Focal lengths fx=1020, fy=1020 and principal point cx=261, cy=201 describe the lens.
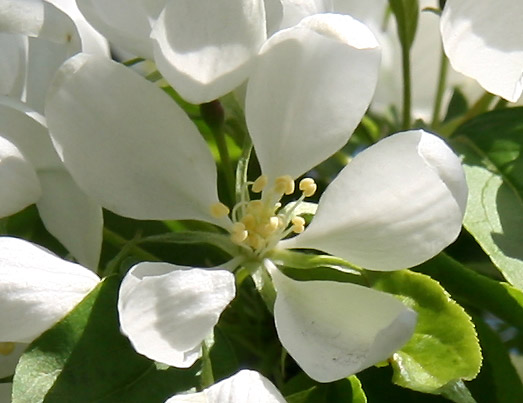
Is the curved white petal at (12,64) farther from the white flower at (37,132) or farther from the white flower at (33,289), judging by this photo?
the white flower at (33,289)

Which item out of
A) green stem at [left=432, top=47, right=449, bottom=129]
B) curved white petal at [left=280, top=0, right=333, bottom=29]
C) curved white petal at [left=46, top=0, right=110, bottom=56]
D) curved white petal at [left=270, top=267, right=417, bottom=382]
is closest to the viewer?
curved white petal at [left=270, top=267, right=417, bottom=382]

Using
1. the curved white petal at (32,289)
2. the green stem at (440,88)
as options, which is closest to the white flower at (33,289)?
the curved white petal at (32,289)

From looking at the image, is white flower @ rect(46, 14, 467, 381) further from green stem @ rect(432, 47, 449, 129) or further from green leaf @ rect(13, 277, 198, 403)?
green stem @ rect(432, 47, 449, 129)

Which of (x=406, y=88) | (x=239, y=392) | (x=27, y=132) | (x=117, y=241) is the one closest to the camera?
(x=239, y=392)

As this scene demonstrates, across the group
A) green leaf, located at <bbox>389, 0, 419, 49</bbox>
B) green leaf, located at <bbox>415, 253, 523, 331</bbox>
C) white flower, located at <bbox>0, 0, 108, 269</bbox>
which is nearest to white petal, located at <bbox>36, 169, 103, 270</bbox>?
white flower, located at <bbox>0, 0, 108, 269</bbox>

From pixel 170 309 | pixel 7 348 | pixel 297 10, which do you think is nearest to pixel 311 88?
pixel 297 10

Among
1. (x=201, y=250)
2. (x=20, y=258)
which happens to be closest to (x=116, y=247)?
(x=201, y=250)

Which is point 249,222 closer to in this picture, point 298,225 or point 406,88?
point 298,225
